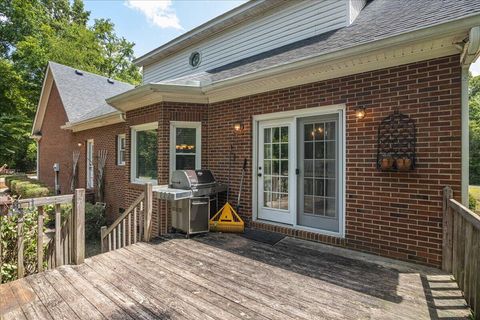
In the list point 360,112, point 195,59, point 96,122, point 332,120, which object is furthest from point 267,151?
point 96,122

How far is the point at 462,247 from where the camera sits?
2.69 meters

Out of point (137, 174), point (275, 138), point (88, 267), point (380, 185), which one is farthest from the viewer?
point (137, 174)

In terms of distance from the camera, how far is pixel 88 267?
3.48 meters

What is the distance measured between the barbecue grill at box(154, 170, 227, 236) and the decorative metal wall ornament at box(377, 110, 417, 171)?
2.93 metres

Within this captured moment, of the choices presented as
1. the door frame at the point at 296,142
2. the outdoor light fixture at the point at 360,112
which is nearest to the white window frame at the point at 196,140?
the door frame at the point at 296,142

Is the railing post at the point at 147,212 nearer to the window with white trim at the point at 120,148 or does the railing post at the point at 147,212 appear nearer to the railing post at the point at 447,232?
the railing post at the point at 447,232

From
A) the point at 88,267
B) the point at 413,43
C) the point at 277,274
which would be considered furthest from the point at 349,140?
the point at 88,267

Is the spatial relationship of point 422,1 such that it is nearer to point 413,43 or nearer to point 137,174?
point 413,43

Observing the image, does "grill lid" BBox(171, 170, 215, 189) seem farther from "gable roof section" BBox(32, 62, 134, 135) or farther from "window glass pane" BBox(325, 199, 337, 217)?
"gable roof section" BBox(32, 62, 134, 135)

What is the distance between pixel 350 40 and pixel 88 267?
5059 mm

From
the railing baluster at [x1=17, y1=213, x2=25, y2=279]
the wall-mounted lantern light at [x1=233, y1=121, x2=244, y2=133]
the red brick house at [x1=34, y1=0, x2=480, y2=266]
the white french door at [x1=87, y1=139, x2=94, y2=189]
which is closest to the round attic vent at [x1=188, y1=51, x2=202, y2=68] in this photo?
the red brick house at [x1=34, y1=0, x2=480, y2=266]

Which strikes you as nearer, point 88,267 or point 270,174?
point 88,267

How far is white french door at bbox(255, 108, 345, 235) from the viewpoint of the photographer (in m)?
4.32

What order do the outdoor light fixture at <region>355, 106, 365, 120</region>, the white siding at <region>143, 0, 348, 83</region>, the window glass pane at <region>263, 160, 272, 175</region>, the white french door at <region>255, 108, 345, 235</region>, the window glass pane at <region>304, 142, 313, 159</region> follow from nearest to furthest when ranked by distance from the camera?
1. the outdoor light fixture at <region>355, 106, 365, 120</region>
2. the white french door at <region>255, 108, 345, 235</region>
3. the window glass pane at <region>304, 142, 313, 159</region>
4. the window glass pane at <region>263, 160, 272, 175</region>
5. the white siding at <region>143, 0, 348, 83</region>
